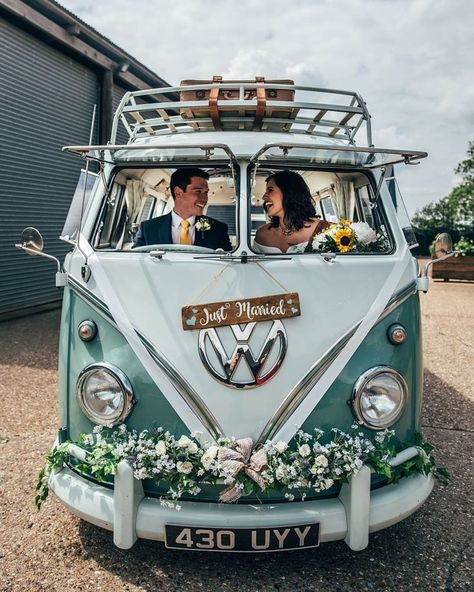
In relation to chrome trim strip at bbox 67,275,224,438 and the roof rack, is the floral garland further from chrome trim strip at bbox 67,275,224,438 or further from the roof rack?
the roof rack

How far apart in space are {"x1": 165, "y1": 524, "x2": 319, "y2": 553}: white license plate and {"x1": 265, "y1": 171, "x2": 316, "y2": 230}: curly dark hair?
1765 mm

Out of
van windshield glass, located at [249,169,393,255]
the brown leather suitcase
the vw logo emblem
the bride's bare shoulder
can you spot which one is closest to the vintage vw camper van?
the vw logo emblem

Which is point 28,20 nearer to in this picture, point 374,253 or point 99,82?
point 99,82

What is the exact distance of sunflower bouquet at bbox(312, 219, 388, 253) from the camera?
3012 mm

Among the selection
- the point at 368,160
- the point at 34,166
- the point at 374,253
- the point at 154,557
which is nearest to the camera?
the point at 154,557

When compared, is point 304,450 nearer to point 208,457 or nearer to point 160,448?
point 208,457

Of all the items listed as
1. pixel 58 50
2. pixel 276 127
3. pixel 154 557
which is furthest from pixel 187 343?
pixel 58 50

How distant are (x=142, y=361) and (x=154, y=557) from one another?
996mm

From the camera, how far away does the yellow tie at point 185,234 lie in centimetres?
345

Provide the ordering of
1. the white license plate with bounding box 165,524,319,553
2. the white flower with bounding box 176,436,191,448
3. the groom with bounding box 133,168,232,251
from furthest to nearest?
1. the groom with bounding box 133,168,232,251
2. the white flower with bounding box 176,436,191,448
3. the white license plate with bounding box 165,524,319,553

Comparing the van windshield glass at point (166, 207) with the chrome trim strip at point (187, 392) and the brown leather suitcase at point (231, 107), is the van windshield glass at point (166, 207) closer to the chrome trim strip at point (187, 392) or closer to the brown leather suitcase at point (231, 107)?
the brown leather suitcase at point (231, 107)

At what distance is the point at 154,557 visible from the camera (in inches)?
108

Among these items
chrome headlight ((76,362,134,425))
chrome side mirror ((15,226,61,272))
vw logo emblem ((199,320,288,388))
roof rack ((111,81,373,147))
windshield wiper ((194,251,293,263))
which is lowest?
chrome headlight ((76,362,134,425))

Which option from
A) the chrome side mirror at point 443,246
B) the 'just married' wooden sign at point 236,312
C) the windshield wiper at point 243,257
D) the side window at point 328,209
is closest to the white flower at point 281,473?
the 'just married' wooden sign at point 236,312
